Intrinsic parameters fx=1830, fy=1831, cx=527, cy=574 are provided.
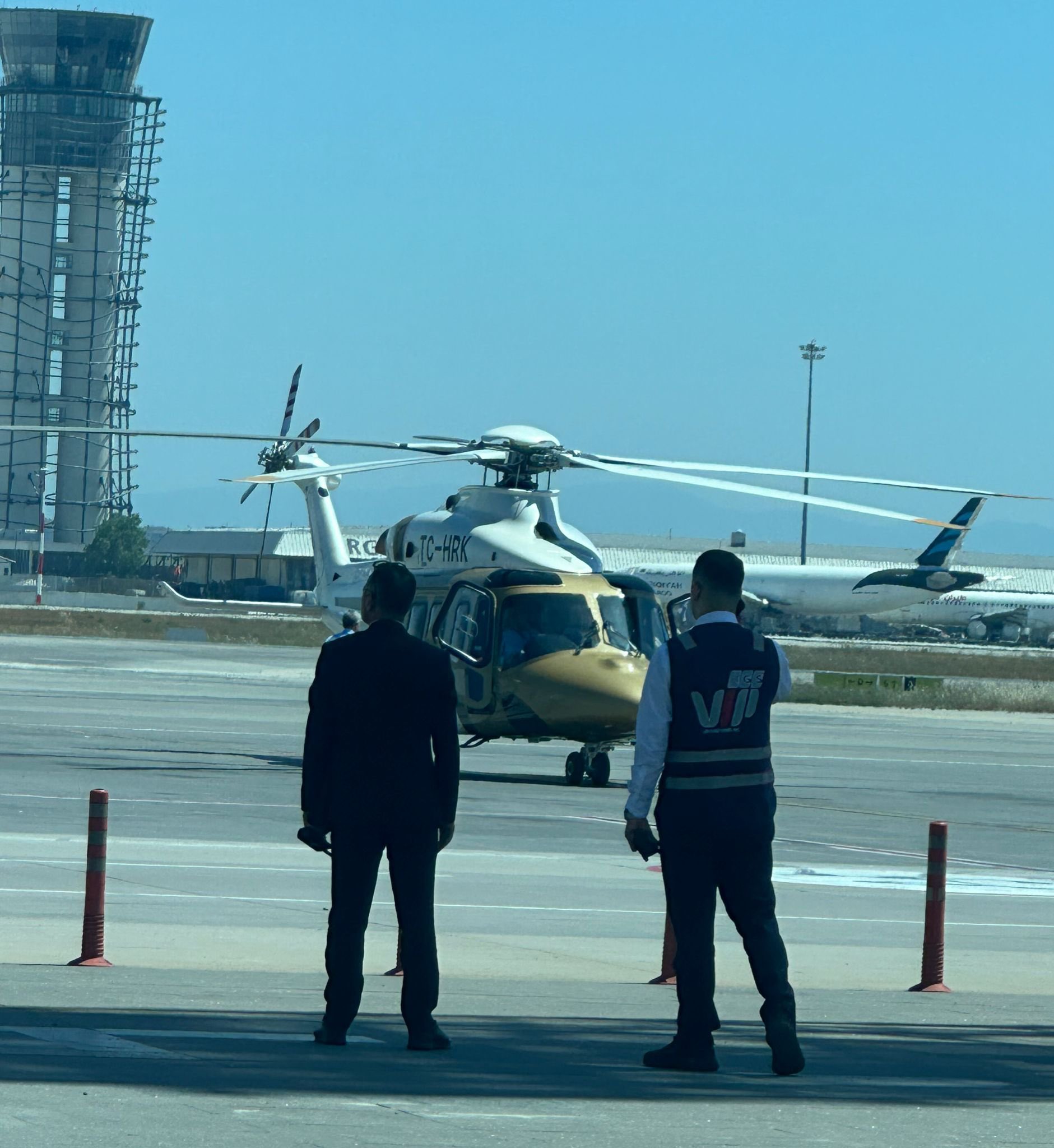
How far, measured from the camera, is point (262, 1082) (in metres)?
6.53

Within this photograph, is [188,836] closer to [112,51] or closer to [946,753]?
[946,753]

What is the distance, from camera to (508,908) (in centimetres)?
1292

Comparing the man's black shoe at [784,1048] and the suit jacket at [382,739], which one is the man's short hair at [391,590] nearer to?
the suit jacket at [382,739]

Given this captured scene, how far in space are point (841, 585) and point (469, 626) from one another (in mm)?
78200

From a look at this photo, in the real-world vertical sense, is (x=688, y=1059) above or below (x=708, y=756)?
below

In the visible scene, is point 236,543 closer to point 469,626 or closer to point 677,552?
point 677,552

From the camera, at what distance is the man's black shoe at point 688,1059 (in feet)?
23.1

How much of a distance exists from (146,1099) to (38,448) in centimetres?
14530

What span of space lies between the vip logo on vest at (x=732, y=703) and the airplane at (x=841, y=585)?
87828 millimetres

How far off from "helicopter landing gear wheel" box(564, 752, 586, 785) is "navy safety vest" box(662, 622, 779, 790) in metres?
15.6

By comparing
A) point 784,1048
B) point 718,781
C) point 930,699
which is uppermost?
point 718,781

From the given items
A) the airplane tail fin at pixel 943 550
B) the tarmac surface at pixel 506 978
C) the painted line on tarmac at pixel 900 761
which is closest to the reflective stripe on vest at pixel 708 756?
the tarmac surface at pixel 506 978

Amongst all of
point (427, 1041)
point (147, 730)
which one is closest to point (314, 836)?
point (427, 1041)

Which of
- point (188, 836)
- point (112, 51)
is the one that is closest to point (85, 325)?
point (112, 51)
